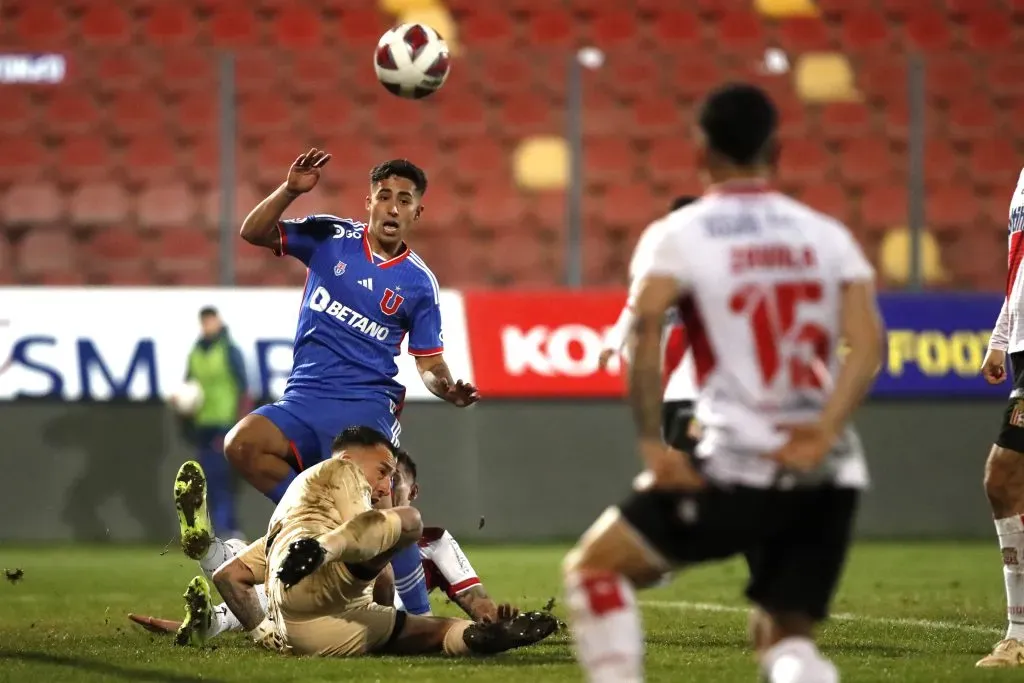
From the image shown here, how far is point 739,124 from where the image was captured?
13.4 ft

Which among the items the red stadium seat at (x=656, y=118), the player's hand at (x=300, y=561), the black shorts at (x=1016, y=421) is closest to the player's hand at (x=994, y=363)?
the black shorts at (x=1016, y=421)

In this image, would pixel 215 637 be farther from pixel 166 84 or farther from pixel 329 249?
pixel 166 84

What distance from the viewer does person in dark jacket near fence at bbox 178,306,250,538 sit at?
12953mm

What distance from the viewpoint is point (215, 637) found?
23.8ft

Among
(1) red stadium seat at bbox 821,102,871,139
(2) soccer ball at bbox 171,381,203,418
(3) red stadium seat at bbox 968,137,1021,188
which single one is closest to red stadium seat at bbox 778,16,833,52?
(1) red stadium seat at bbox 821,102,871,139

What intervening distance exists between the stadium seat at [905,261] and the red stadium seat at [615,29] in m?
3.45

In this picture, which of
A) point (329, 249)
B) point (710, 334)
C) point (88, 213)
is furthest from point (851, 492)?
point (88, 213)

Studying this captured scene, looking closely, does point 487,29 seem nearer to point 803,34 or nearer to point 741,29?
point 741,29

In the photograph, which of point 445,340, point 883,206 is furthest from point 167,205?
point 883,206

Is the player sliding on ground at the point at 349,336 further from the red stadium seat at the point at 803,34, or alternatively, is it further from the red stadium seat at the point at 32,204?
the red stadium seat at the point at 803,34

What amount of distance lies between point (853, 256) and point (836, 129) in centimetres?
1097

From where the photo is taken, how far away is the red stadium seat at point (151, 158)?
47.4 ft

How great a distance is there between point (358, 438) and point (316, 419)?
591 mm

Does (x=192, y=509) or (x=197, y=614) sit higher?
(x=192, y=509)
